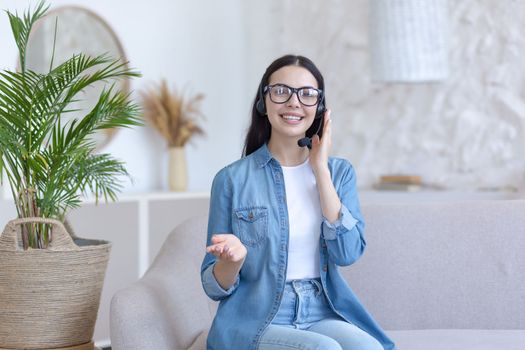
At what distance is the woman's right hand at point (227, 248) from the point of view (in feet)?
7.36

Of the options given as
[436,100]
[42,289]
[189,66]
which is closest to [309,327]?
[42,289]

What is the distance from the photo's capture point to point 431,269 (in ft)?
9.86

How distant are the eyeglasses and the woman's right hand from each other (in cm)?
44

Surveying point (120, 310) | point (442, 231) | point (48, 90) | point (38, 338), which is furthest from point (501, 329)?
point (48, 90)

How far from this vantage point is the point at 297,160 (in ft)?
8.57

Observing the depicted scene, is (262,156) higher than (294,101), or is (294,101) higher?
(294,101)

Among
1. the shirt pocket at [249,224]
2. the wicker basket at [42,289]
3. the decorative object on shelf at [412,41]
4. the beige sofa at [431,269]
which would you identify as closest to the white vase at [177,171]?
the decorative object on shelf at [412,41]

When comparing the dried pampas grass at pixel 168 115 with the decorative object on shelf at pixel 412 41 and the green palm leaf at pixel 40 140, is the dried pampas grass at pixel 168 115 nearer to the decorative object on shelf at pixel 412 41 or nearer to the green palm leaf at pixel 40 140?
the decorative object on shelf at pixel 412 41

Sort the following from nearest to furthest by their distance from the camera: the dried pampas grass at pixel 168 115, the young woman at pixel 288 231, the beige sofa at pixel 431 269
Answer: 1. the young woman at pixel 288 231
2. the beige sofa at pixel 431 269
3. the dried pampas grass at pixel 168 115

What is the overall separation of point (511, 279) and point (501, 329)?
0.53ft

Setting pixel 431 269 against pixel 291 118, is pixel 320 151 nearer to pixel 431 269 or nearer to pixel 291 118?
pixel 291 118

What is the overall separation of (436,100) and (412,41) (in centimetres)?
43

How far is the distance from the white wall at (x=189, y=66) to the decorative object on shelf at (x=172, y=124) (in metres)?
0.10

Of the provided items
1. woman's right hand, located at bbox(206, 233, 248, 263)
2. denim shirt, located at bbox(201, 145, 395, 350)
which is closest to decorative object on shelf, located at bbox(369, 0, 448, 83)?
denim shirt, located at bbox(201, 145, 395, 350)
